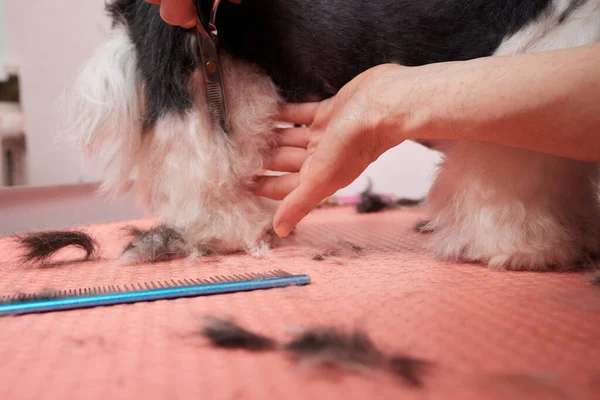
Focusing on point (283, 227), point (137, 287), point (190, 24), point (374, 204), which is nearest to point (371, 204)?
point (374, 204)

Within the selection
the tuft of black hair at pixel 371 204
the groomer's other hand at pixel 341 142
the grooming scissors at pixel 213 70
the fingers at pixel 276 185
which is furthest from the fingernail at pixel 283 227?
the tuft of black hair at pixel 371 204

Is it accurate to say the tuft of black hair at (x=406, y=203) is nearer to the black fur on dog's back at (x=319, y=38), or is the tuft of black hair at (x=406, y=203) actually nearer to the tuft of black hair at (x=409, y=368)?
the black fur on dog's back at (x=319, y=38)

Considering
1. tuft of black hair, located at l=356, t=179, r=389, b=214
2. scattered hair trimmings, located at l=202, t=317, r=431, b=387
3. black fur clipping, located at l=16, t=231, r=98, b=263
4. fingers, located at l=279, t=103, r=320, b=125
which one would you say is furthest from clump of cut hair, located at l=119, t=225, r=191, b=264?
tuft of black hair, located at l=356, t=179, r=389, b=214

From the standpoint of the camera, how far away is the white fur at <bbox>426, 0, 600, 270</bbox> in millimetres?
799

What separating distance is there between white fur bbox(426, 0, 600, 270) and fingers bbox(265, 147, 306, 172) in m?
0.33

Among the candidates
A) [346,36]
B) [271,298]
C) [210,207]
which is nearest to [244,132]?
[210,207]

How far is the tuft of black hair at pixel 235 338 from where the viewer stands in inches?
19.7

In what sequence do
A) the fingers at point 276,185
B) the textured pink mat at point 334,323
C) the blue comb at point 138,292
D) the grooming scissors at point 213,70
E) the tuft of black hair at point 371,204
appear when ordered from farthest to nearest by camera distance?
the tuft of black hair at point 371,204
the fingers at point 276,185
the grooming scissors at point 213,70
the blue comb at point 138,292
the textured pink mat at point 334,323

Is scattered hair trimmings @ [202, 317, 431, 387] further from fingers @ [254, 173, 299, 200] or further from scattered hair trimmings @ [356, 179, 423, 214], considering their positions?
scattered hair trimmings @ [356, 179, 423, 214]

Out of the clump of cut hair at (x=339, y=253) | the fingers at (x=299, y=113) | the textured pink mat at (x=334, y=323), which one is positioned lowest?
the textured pink mat at (x=334, y=323)

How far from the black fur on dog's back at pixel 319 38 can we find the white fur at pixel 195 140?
0.03m

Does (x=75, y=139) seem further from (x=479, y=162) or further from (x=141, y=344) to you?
(x=479, y=162)

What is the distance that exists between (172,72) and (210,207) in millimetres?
272


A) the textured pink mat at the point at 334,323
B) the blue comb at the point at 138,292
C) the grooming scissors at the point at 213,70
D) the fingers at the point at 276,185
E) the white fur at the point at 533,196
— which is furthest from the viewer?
the fingers at the point at 276,185
